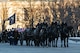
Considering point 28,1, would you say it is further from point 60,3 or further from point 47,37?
point 47,37

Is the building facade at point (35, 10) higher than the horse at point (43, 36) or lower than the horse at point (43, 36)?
higher

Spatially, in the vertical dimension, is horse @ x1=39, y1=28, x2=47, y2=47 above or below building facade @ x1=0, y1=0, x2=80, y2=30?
below

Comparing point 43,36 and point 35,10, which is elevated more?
point 35,10

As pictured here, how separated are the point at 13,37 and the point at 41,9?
46725mm

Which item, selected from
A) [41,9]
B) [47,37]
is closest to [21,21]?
[41,9]

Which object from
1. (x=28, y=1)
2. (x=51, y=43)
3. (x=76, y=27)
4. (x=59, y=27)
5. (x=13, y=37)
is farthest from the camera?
(x=28, y=1)

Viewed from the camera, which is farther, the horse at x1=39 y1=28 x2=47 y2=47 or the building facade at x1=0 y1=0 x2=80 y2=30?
the building facade at x1=0 y1=0 x2=80 y2=30

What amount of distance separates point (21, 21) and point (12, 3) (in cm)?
830

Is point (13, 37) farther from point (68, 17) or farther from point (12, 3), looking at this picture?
point (12, 3)

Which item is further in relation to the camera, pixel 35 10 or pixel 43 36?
pixel 35 10

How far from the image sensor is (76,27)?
78.9 metres

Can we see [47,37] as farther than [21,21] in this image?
No

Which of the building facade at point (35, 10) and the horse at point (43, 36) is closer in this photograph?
the horse at point (43, 36)

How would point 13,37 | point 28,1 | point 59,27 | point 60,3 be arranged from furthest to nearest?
point 28,1, point 60,3, point 13,37, point 59,27
